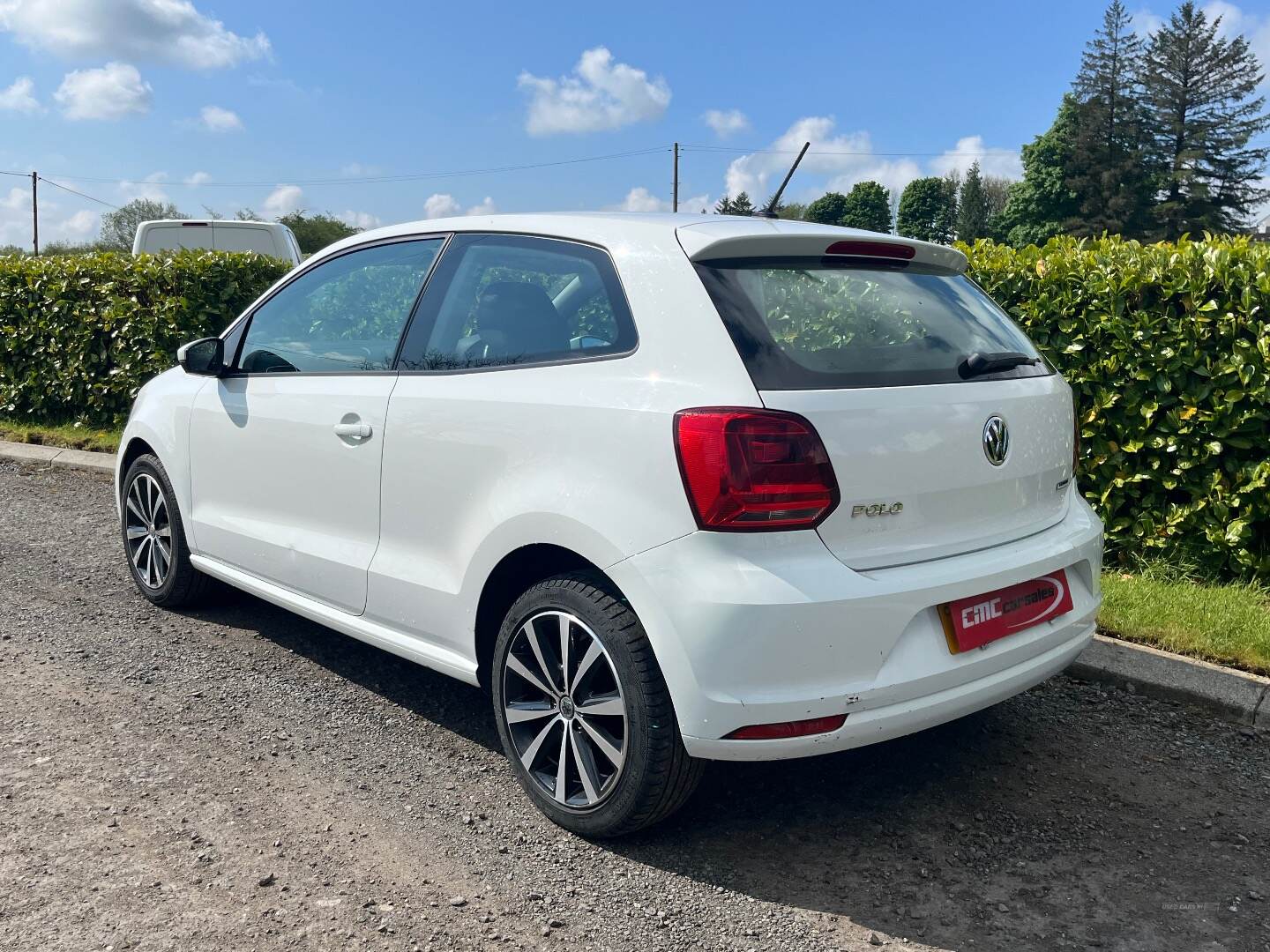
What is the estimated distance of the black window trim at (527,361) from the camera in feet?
9.85

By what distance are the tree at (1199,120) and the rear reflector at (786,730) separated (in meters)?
73.0

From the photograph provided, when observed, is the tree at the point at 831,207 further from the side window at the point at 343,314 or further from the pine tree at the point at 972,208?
the side window at the point at 343,314

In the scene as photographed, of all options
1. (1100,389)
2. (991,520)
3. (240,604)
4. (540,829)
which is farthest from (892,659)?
(240,604)

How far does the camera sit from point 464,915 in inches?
107

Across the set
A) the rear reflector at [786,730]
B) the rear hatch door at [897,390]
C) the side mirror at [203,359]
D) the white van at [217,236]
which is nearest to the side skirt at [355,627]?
the side mirror at [203,359]

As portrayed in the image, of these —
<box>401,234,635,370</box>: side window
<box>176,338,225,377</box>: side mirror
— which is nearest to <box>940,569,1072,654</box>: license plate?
<box>401,234,635,370</box>: side window

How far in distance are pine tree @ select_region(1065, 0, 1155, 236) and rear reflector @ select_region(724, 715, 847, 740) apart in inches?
2782

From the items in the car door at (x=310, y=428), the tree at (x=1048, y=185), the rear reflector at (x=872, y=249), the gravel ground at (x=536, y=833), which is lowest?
the gravel ground at (x=536, y=833)

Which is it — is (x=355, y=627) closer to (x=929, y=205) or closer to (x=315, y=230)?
(x=315, y=230)

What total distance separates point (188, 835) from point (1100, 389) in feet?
14.7

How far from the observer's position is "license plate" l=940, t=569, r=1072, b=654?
2.87 meters

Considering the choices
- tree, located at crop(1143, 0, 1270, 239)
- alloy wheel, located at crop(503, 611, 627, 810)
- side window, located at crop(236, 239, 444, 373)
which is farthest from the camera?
tree, located at crop(1143, 0, 1270, 239)

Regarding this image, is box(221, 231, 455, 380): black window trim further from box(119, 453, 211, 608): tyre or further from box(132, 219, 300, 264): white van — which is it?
box(132, 219, 300, 264): white van

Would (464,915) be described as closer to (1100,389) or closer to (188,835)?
(188,835)
